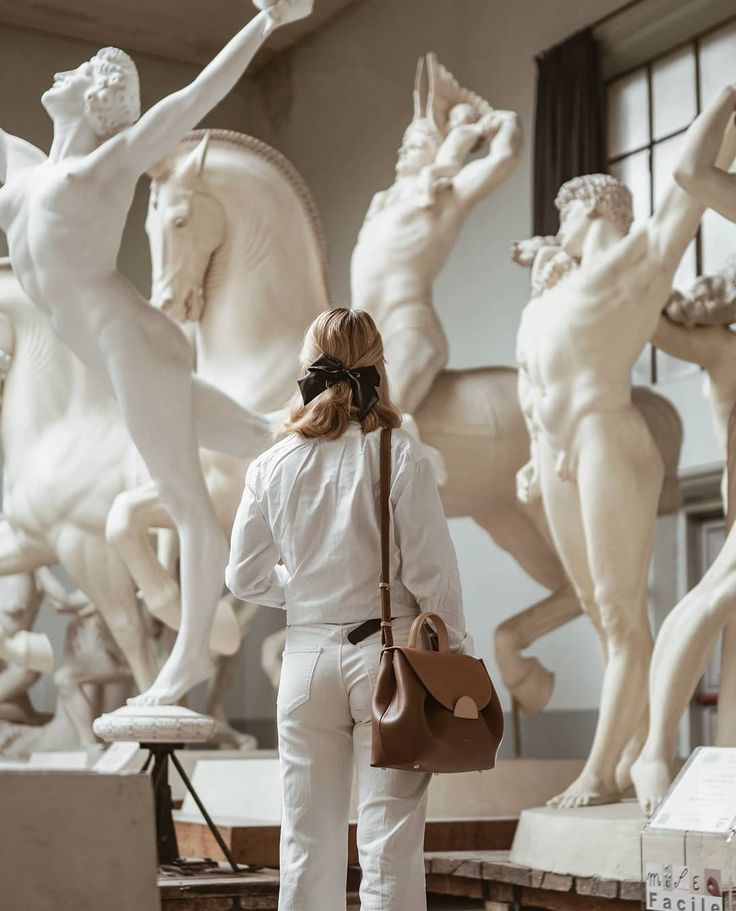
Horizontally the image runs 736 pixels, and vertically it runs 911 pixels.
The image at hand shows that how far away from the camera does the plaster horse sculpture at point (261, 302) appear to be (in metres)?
7.07

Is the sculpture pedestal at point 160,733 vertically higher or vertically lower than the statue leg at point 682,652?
lower

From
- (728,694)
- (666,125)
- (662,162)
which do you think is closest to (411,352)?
(728,694)

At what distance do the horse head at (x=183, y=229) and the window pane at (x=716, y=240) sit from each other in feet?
11.8

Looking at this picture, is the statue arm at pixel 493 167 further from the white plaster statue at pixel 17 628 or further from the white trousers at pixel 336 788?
the white trousers at pixel 336 788

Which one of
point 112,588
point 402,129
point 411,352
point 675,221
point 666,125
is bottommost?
point 112,588

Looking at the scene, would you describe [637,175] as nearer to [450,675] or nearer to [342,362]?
[342,362]

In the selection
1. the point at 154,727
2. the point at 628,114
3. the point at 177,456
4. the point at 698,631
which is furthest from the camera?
the point at 628,114

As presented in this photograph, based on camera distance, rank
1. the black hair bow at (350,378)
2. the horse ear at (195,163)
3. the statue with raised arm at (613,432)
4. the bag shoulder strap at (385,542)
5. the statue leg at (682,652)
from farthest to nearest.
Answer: the horse ear at (195,163) < the statue with raised arm at (613,432) < the statue leg at (682,652) < the black hair bow at (350,378) < the bag shoulder strap at (385,542)

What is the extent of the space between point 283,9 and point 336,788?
329cm

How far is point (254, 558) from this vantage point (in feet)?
10.5

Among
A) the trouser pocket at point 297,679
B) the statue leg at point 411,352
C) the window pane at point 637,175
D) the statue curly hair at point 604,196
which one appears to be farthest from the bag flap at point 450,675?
the window pane at point 637,175

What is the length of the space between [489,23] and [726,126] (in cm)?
693

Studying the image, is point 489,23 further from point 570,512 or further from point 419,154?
point 570,512

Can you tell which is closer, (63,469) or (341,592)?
(341,592)
